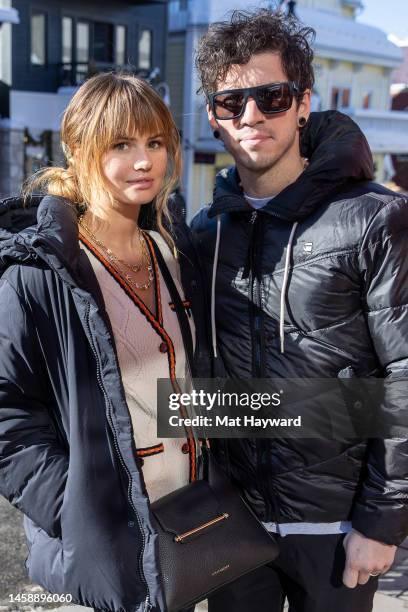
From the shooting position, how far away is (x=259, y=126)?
2500mm

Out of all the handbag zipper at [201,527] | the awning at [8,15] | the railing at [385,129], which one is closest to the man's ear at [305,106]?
the handbag zipper at [201,527]

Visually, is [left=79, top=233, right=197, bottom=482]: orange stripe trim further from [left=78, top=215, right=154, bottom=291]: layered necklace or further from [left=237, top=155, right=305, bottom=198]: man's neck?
[left=237, top=155, right=305, bottom=198]: man's neck

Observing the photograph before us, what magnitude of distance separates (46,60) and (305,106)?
45.5 feet

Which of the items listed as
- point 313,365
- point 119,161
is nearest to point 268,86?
point 119,161

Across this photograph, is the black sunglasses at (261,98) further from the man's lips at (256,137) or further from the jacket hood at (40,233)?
the jacket hood at (40,233)

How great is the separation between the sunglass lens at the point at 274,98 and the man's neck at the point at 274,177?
0.19 m

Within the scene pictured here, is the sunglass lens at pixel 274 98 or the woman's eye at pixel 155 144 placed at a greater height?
the sunglass lens at pixel 274 98

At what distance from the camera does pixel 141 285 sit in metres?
2.47

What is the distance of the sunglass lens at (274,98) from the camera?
248 cm

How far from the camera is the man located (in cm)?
226

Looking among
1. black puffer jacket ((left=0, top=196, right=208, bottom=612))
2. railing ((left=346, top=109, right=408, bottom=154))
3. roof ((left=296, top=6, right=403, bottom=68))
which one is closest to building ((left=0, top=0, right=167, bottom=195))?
roof ((left=296, top=6, right=403, bottom=68))

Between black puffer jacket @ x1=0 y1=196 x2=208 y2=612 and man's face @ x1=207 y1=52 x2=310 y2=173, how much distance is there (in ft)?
2.39

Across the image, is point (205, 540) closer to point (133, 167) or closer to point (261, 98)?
point (133, 167)

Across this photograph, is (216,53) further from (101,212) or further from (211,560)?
(211,560)
